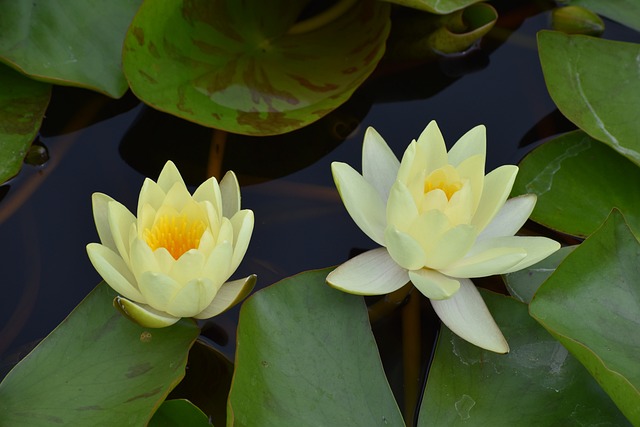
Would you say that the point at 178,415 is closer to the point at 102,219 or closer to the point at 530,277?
the point at 102,219

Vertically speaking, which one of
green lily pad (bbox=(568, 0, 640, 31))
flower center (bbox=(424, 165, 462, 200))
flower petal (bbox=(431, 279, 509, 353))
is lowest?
flower petal (bbox=(431, 279, 509, 353))

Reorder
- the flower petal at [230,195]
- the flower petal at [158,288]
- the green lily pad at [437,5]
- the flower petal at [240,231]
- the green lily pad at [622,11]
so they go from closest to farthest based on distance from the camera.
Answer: the flower petal at [158,288]
the flower petal at [240,231]
the flower petal at [230,195]
the green lily pad at [437,5]
the green lily pad at [622,11]

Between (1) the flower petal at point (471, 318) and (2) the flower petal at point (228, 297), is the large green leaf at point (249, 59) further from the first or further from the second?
Answer: (1) the flower petal at point (471, 318)

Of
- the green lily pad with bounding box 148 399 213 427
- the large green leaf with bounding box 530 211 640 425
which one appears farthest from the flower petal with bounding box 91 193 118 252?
the large green leaf with bounding box 530 211 640 425

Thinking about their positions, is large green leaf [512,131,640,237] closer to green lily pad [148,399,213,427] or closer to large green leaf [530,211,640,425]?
large green leaf [530,211,640,425]

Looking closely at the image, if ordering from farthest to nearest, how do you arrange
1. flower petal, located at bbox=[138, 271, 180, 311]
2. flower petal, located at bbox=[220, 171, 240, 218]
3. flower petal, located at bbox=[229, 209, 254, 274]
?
flower petal, located at bbox=[220, 171, 240, 218], flower petal, located at bbox=[229, 209, 254, 274], flower petal, located at bbox=[138, 271, 180, 311]

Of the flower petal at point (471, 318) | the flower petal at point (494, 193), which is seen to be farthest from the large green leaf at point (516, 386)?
the flower petal at point (494, 193)
